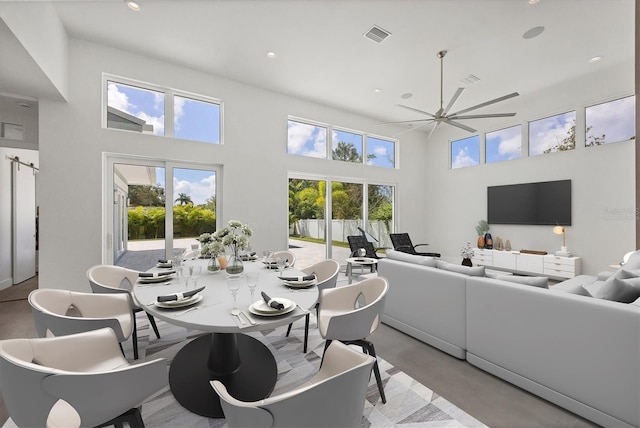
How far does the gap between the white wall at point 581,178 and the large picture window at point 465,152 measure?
10.2 inches

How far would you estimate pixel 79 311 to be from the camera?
1.97 meters

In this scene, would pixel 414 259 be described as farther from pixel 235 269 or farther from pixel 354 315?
pixel 235 269

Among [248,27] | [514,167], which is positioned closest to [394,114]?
[514,167]

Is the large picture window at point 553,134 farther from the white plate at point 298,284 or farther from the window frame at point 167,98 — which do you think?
the window frame at point 167,98

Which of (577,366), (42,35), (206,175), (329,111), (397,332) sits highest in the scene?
(329,111)

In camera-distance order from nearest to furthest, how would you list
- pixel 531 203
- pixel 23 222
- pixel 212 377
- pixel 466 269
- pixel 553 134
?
pixel 212 377 → pixel 466 269 → pixel 23 222 → pixel 553 134 → pixel 531 203

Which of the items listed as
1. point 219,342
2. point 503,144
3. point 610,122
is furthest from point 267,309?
point 503,144

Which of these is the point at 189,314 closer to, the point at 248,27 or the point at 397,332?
the point at 397,332

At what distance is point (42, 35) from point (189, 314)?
3417 mm

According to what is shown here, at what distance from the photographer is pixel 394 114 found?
20.4 ft

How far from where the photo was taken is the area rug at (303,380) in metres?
1.59

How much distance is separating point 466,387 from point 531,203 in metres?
5.13

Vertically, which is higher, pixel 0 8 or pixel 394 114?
pixel 394 114

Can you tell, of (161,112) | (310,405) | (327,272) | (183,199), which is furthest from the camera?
(183,199)
